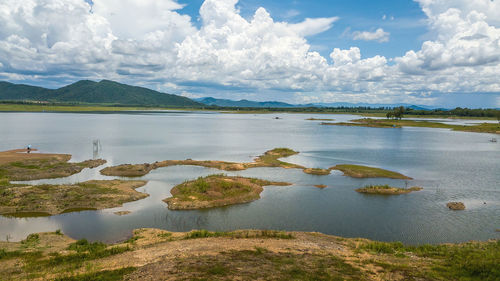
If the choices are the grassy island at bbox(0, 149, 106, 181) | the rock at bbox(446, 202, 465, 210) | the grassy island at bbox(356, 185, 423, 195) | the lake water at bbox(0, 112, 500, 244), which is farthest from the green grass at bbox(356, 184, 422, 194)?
the grassy island at bbox(0, 149, 106, 181)

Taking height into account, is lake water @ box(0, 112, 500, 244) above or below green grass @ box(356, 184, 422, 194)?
below

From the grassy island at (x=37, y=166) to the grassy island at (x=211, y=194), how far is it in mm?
28137

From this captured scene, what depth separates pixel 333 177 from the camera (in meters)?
60.2

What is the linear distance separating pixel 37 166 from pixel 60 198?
26.8 meters

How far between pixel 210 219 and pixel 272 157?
4394cm

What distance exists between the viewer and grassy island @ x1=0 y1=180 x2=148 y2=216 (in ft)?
130

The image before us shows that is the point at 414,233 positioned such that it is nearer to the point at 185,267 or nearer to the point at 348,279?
the point at 348,279

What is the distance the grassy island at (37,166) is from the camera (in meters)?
56.4

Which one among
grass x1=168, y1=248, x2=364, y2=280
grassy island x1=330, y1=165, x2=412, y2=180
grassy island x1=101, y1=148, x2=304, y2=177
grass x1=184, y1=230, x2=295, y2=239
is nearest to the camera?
grass x1=168, y1=248, x2=364, y2=280

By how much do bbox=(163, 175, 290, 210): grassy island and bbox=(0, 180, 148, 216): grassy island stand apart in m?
6.64

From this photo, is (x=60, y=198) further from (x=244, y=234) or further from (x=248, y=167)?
(x=248, y=167)

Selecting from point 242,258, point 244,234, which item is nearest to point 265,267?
point 242,258

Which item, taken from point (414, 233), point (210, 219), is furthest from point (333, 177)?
point (210, 219)

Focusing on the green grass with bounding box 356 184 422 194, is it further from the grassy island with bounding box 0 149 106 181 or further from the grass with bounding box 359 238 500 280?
the grassy island with bounding box 0 149 106 181
